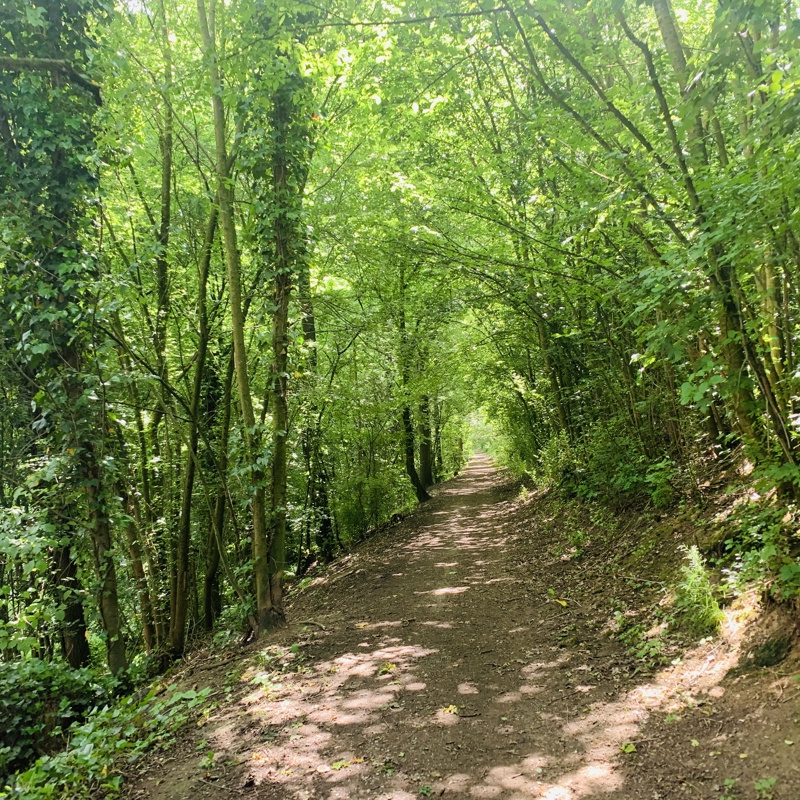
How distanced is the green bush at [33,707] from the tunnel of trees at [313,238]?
0.54 m

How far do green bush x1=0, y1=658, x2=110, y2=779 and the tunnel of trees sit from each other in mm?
537

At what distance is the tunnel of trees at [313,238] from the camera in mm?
3957

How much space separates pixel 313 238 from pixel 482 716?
552 centimetres

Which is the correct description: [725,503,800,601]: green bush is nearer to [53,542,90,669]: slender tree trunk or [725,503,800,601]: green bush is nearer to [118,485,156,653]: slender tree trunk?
[53,542,90,669]: slender tree trunk

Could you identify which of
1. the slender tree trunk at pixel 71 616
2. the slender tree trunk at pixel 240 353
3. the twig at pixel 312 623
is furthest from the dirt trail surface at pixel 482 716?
the slender tree trunk at pixel 71 616

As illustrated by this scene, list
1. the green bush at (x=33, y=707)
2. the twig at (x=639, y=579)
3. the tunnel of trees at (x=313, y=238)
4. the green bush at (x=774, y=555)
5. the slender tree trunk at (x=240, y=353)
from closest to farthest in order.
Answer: the green bush at (x=774, y=555) → the tunnel of trees at (x=313, y=238) → the green bush at (x=33, y=707) → the twig at (x=639, y=579) → the slender tree trunk at (x=240, y=353)

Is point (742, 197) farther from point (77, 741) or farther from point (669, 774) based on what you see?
point (77, 741)

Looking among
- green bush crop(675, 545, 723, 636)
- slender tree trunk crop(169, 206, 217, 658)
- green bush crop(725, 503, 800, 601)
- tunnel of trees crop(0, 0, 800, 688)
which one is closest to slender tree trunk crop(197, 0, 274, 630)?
tunnel of trees crop(0, 0, 800, 688)

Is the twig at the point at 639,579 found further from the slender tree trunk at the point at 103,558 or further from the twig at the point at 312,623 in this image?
the slender tree trunk at the point at 103,558

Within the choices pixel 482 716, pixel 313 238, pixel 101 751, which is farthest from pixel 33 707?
pixel 313 238

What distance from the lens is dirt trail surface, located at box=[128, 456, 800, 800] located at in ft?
10.1

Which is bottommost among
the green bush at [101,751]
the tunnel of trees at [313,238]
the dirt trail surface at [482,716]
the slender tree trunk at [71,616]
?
the dirt trail surface at [482,716]

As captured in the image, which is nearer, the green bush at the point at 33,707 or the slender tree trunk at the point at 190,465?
the green bush at the point at 33,707

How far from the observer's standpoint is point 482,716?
3916mm
